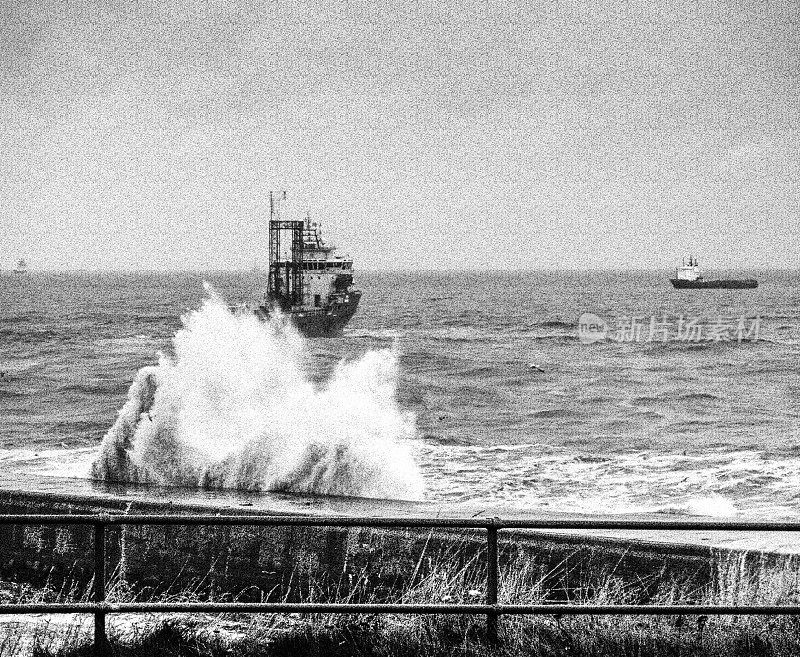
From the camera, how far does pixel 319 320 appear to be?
68.4m

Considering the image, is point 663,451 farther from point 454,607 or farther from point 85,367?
point 85,367

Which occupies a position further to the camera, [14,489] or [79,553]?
[14,489]

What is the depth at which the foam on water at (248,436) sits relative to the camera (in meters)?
15.0

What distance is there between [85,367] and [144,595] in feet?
124

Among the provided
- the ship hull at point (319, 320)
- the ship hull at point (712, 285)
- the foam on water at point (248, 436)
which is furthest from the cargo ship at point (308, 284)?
the ship hull at point (712, 285)

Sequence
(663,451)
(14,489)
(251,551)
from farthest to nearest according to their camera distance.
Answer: (663,451)
(14,489)
(251,551)

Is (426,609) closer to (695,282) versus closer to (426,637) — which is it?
(426,637)

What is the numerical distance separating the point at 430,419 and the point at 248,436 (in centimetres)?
1260

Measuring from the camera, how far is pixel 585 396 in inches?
1326

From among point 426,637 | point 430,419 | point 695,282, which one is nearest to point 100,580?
point 426,637

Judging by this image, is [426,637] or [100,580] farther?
[426,637]

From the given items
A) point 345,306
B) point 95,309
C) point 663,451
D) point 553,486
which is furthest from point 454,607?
point 95,309

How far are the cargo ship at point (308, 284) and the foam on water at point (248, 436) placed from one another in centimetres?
4671
